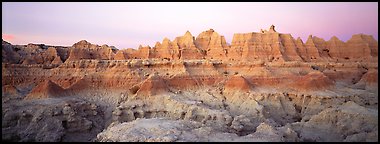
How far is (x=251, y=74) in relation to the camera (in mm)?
38656

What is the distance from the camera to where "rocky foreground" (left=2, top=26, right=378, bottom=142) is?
2242cm

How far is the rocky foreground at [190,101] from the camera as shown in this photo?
22.4 m

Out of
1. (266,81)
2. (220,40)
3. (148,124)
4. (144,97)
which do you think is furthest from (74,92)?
(220,40)

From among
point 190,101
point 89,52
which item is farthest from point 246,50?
point 89,52

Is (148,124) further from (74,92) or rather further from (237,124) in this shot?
(74,92)

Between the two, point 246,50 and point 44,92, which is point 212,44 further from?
point 44,92

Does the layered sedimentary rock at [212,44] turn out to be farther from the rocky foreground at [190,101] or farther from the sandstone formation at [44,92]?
the sandstone formation at [44,92]

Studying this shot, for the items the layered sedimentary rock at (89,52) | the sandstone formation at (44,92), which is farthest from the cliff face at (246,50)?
the sandstone formation at (44,92)

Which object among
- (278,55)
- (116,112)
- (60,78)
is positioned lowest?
(116,112)

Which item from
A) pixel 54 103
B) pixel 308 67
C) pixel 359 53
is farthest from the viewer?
pixel 359 53

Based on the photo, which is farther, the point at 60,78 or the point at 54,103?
the point at 60,78

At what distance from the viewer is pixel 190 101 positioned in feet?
107

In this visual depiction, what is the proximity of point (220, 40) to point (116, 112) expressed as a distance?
31.2 meters

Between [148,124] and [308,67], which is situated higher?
[308,67]
